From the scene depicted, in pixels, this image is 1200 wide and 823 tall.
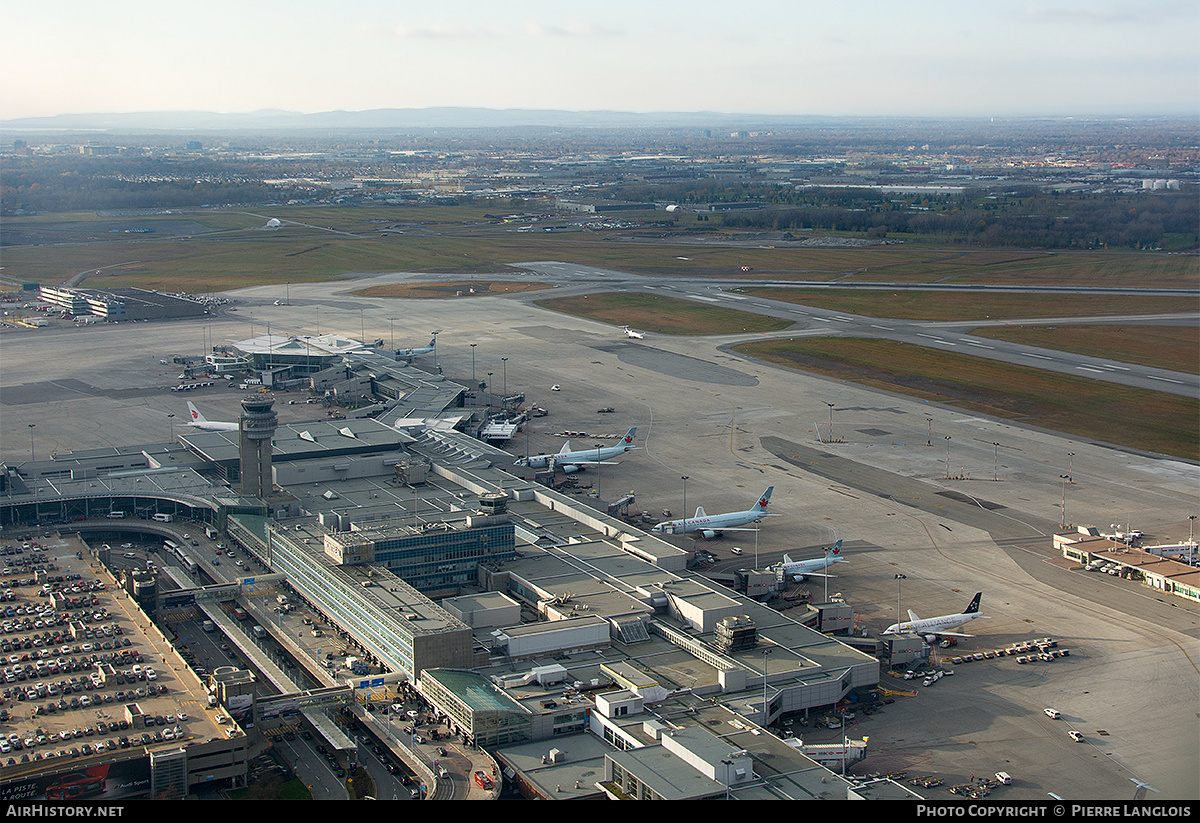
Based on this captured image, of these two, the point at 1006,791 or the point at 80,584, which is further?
the point at 80,584

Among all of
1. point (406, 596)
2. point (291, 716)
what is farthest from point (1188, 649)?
point (291, 716)

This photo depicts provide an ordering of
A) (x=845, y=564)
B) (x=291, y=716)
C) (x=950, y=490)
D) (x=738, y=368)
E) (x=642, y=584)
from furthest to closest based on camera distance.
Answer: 1. (x=738, y=368)
2. (x=950, y=490)
3. (x=845, y=564)
4. (x=642, y=584)
5. (x=291, y=716)

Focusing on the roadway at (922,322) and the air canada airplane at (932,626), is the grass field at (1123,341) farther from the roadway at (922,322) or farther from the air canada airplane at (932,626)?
the air canada airplane at (932,626)

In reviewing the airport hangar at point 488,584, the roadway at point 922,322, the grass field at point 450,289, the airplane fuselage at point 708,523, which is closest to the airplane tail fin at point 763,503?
the airplane fuselage at point 708,523

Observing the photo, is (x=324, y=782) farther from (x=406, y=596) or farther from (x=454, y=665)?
(x=406, y=596)

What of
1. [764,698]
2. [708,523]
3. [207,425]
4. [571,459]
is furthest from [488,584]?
[207,425]

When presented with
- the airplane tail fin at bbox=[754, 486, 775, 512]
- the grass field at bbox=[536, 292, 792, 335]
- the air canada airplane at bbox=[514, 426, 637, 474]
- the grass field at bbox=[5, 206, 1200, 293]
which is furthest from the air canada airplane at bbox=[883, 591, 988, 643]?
the grass field at bbox=[5, 206, 1200, 293]

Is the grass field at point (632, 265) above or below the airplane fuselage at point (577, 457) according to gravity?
above
